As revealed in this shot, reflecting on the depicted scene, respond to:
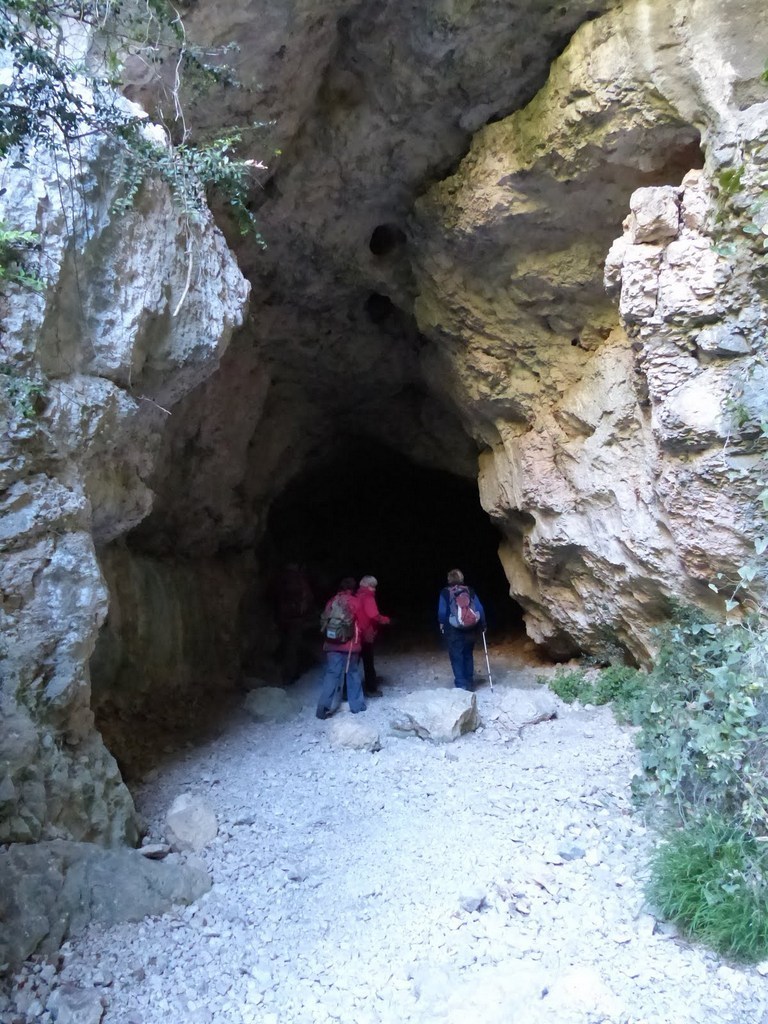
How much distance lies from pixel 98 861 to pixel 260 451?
21.4 ft

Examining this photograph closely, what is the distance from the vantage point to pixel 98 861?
3.70 m

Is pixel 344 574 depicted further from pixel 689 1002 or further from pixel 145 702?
pixel 689 1002

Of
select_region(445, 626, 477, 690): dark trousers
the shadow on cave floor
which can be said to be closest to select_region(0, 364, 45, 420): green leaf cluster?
the shadow on cave floor

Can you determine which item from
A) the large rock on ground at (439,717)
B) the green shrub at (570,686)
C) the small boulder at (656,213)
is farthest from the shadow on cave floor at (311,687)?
the small boulder at (656,213)

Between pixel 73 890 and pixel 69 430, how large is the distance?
2.49m

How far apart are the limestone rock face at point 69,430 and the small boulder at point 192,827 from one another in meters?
0.27

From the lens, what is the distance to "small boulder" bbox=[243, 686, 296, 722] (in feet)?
23.5

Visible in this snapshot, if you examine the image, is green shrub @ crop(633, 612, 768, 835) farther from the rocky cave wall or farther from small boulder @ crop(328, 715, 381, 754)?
small boulder @ crop(328, 715, 381, 754)

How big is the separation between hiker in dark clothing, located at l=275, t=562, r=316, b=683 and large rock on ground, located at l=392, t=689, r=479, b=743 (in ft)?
11.8

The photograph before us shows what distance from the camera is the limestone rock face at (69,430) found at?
3.87 meters

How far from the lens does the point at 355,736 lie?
6141mm

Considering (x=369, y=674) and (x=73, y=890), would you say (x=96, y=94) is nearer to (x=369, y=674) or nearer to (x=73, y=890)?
(x=73, y=890)

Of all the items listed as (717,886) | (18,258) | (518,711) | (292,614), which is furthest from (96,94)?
(292,614)

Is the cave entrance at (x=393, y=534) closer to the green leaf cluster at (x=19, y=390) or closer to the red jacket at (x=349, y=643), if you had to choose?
the red jacket at (x=349, y=643)
